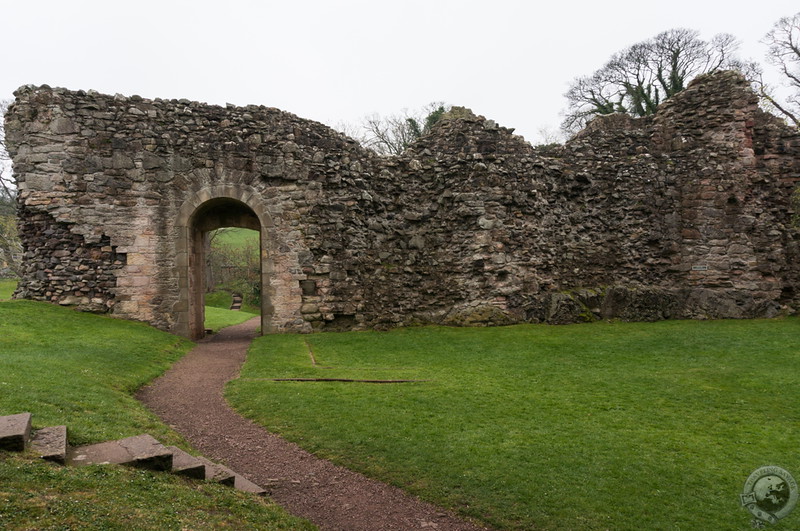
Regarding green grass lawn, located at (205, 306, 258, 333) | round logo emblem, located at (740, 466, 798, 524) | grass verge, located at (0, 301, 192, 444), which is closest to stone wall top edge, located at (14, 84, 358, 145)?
grass verge, located at (0, 301, 192, 444)

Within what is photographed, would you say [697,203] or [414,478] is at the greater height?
[697,203]

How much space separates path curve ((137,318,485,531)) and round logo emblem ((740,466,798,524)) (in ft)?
8.46

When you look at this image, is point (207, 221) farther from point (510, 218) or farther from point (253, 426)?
point (253, 426)

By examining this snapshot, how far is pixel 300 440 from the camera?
22.4ft

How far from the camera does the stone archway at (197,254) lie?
15648mm

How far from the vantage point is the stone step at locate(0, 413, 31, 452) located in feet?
14.3

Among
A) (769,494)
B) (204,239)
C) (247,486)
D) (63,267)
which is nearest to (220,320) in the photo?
(204,239)

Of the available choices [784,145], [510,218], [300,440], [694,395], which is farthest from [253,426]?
[784,145]

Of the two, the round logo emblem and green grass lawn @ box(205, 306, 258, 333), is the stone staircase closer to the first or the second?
the round logo emblem

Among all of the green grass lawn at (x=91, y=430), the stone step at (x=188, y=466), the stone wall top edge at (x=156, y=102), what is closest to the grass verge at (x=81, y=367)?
the green grass lawn at (x=91, y=430)

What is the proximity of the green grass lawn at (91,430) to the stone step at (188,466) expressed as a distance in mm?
134

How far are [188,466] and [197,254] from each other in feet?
45.2

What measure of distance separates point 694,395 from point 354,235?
1097 cm

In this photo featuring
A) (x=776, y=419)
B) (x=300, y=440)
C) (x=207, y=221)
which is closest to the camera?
(x=300, y=440)
